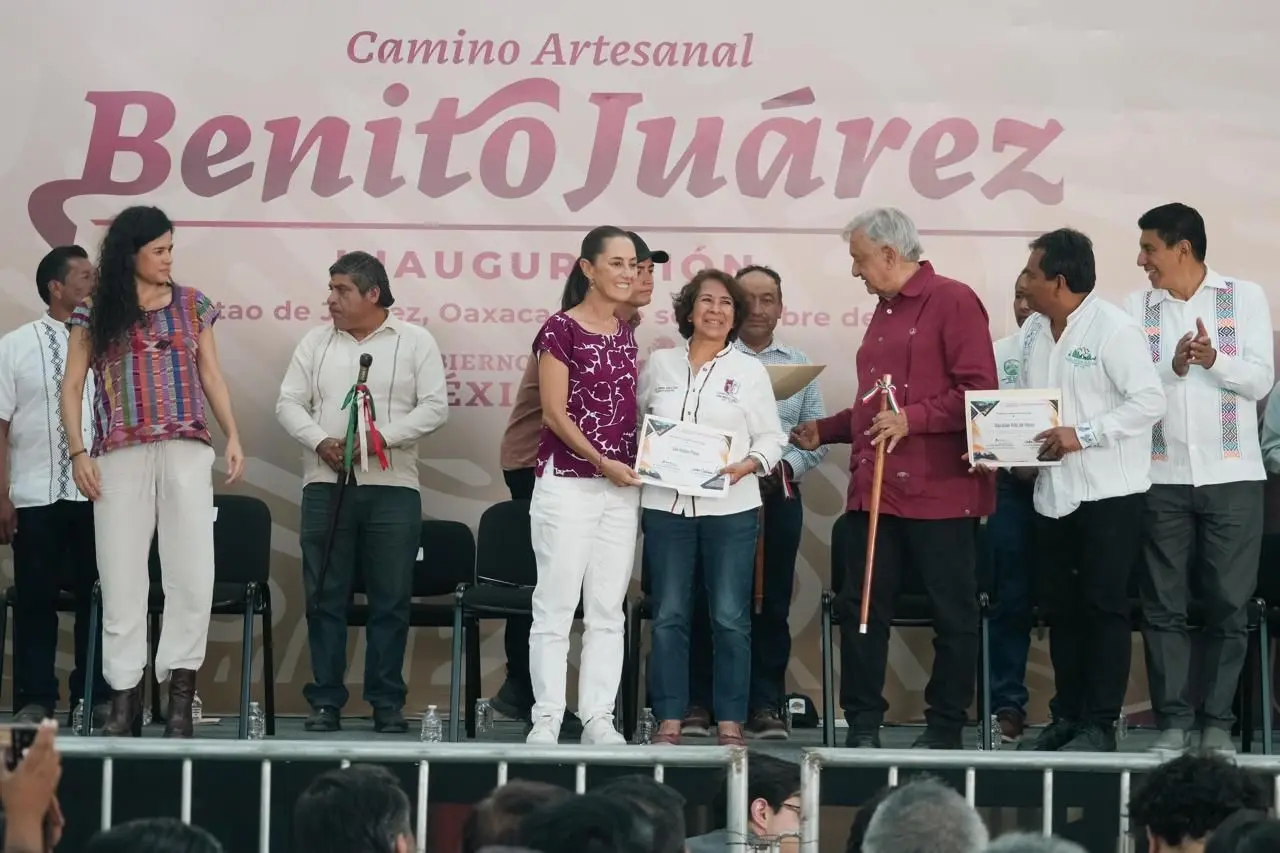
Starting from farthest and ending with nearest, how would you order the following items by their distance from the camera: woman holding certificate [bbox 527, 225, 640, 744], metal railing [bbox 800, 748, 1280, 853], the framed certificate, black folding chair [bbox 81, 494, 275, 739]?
black folding chair [bbox 81, 494, 275, 739], woman holding certificate [bbox 527, 225, 640, 744], the framed certificate, metal railing [bbox 800, 748, 1280, 853]

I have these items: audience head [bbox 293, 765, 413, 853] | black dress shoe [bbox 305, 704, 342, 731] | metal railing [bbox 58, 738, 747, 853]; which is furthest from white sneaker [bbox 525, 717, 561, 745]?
audience head [bbox 293, 765, 413, 853]

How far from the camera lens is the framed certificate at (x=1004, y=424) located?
539 centimetres

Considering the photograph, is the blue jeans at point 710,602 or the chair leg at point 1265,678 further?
the chair leg at point 1265,678

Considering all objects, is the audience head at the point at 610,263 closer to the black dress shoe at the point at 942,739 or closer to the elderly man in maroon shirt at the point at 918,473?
the elderly man in maroon shirt at the point at 918,473

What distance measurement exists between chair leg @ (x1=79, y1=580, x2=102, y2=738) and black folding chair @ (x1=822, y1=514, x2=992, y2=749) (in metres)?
2.38

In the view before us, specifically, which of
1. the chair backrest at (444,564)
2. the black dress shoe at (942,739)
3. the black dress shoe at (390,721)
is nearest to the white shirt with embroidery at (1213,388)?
the black dress shoe at (942,739)

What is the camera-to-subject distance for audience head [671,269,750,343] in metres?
5.67

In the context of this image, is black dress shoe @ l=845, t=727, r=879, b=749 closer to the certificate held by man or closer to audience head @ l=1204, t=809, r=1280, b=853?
the certificate held by man

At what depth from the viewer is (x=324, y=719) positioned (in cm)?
634

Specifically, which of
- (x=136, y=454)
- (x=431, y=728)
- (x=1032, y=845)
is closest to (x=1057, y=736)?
(x=431, y=728)

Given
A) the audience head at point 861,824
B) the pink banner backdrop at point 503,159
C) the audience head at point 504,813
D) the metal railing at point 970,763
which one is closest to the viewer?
the audience head at point 504,813

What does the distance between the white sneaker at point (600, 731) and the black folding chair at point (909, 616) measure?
787 millimetres

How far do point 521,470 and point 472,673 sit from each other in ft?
2.43

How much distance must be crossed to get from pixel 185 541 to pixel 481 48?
238cm
